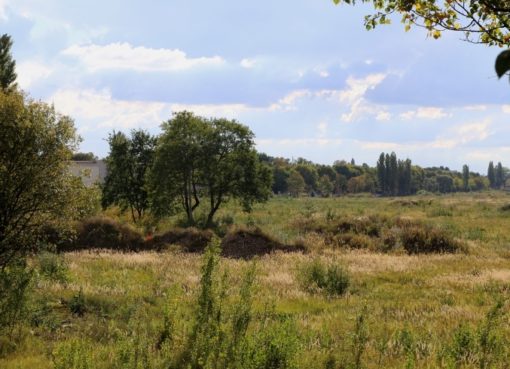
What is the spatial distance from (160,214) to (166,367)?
32.2 meters

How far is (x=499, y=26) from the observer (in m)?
5.89

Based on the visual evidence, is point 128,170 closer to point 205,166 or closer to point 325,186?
point 205,166

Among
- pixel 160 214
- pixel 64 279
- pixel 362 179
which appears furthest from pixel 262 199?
pixel 362 179

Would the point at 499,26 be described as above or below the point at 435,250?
above

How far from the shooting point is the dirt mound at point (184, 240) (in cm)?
2666

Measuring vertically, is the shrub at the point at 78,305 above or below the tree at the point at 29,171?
below

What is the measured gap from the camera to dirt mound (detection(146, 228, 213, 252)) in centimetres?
2666

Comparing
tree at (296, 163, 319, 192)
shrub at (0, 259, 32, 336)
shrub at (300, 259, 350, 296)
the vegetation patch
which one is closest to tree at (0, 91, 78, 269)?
shrub at (0, 259, 32, 336)

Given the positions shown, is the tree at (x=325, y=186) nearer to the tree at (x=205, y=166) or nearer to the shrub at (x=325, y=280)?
the tree at (x=205, y=166)

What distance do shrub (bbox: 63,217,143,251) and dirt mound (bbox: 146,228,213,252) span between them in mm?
976

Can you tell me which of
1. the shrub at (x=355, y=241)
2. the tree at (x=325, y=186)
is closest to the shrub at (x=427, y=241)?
the shrub at (x=355, y=241)

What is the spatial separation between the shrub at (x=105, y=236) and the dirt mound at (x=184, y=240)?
98 centimetres

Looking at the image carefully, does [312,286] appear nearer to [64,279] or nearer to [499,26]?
[64,279]

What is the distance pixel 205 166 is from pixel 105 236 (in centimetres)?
1283
